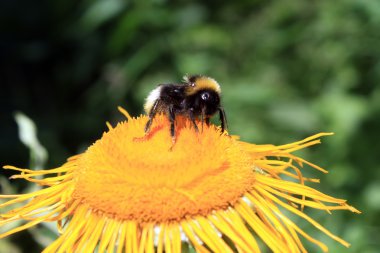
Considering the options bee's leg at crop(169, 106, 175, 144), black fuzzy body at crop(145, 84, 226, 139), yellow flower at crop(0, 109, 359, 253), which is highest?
black fuzzy body at crop(145, 84, 226, 139)

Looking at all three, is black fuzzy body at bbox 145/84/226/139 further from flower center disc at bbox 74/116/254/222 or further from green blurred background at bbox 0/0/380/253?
green blurred background at bbox 0/0/380/253

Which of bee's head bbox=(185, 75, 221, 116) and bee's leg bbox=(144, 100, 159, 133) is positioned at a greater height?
bee's head bbox=(185, 75, 221, 116)

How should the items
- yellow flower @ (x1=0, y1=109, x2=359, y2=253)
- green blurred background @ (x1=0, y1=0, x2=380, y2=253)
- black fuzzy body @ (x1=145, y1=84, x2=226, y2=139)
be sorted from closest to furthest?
yellow flower @ (x1=0, y1=109, x2=359, y2=253) → black fuzzy body @ (x1=145, y1=84, x2=226, y2=139) → green blurred background @ (x1=0, y1=0, x2=380, y2=253)

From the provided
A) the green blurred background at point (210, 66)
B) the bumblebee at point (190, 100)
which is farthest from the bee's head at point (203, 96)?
the green blurred background at point (210, 66)

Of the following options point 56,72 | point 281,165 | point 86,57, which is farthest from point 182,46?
point 281,165

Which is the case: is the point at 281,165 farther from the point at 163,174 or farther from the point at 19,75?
the point at 19,75

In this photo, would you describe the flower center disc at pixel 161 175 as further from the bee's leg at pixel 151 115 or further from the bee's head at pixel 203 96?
the bee's head at pixel 203 96

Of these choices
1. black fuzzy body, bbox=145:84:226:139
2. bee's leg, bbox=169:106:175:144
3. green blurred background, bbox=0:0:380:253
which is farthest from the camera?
green blurred background, bbox=0:0:380:253

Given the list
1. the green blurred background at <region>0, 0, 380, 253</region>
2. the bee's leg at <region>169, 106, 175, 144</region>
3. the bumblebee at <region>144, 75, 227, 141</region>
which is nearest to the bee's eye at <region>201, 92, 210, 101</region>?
the bumblebee at <region>144, 75, 227, 141</region>
